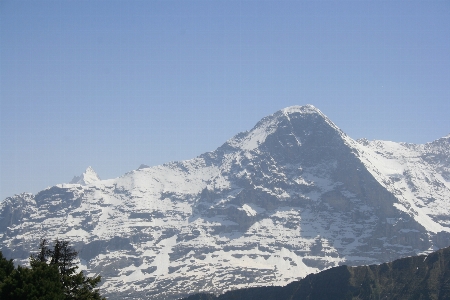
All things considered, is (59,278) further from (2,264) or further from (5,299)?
(2,264)

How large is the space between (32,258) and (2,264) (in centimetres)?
754

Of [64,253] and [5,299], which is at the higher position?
[64,253]

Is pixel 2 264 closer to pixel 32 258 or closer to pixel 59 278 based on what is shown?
pixel 32 258

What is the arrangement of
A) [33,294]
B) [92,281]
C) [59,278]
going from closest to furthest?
[33,294], [59,278], [92,281]

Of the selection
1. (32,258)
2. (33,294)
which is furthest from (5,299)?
(32,258)

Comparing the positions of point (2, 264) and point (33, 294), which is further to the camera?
point (2, 264)

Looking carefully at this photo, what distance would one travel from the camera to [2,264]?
304ft

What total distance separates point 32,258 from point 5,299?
10.3 m

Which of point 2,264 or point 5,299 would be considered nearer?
point 5,299

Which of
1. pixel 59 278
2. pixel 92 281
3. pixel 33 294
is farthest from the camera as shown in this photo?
pixel 92 281

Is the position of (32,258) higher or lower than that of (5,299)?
higher

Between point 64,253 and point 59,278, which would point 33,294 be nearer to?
point 59,278

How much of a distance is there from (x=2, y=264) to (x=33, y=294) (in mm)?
18758

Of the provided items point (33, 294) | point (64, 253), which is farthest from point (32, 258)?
point (33, 294)
